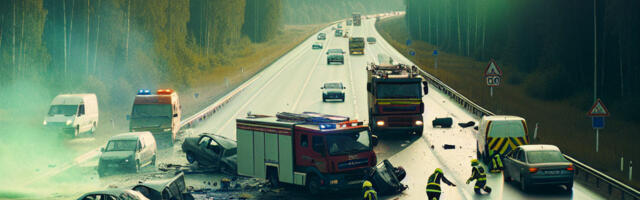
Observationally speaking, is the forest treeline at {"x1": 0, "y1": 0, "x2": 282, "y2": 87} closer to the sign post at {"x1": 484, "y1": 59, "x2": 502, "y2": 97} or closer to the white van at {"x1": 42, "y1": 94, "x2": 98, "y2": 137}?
the white van at {"x1": 42, "y1": 94, "x2": 98, "y2": 137}

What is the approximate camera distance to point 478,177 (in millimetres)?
21625

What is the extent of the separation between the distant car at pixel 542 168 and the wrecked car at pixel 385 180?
142 inches

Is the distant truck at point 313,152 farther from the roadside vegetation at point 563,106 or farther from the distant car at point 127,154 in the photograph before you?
the roadside vegetation at point 563,106

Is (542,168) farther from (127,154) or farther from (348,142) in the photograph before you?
(127,154)

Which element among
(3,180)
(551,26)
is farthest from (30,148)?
(551,26)

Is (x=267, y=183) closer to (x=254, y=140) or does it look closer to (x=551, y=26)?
(x=254, y=140)

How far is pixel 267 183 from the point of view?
79.0ft

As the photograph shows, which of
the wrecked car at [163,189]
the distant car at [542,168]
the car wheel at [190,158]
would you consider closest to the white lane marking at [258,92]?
the car wheel at [190,158]

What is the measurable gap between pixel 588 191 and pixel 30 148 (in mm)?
25514

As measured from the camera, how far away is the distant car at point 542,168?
69.3ft

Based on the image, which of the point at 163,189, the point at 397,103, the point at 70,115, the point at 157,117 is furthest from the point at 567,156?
the point at 70,115

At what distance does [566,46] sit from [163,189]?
152 feet

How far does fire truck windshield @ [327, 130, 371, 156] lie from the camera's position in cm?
2170

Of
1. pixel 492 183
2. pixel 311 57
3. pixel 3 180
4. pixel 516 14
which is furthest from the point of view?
pixel 311 57
